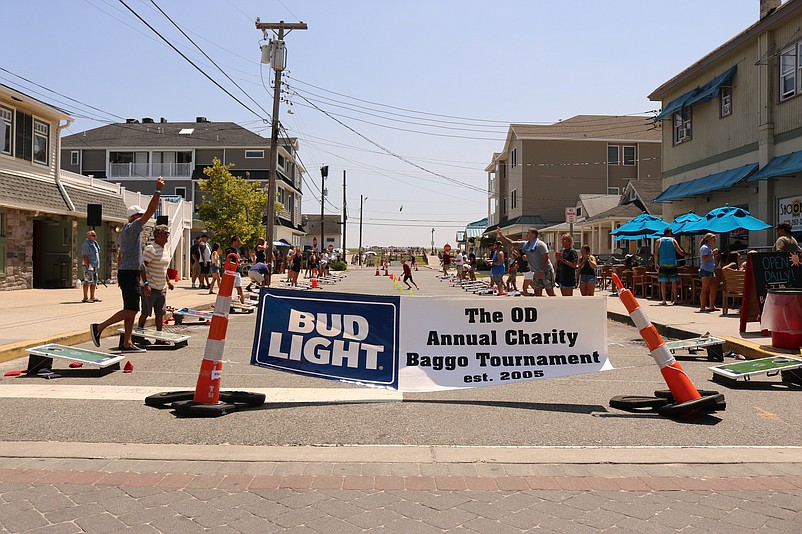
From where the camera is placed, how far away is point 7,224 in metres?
22.3

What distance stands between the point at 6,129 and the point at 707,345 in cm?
2155

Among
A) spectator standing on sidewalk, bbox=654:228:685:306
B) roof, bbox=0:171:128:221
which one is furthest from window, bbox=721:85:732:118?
roof, bbox=0:171:128:221

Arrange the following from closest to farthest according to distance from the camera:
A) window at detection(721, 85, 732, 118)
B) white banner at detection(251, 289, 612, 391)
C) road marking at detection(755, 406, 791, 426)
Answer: road marking at detection(755, 406, 791, 426), white banner at detection(251, 289, 612, 391), window at detection(721, 85, 732, 118)

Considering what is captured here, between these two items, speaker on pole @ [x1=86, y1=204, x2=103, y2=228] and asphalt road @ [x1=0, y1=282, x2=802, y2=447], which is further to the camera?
speaker on pole @ [x1=86, y1=204, x2=103, y2=228]

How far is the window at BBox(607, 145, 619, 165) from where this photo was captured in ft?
175

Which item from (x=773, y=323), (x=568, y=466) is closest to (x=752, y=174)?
(x=773, y=323)

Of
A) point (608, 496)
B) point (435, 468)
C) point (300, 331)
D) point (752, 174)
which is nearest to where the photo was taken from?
point (608, 496)

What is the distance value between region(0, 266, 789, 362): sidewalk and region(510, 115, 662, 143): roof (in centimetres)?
3515

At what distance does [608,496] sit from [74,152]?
60866mm

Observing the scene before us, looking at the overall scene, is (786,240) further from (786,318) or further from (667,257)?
(786,318)

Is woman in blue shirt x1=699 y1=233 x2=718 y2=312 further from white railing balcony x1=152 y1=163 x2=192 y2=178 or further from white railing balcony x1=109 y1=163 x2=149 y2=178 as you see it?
white railing balcony x1=109 y1=163 x2=149 y2=178

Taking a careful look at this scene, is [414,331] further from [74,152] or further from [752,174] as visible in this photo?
[74,152]

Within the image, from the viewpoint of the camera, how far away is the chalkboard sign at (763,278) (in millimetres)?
Answer: 11961

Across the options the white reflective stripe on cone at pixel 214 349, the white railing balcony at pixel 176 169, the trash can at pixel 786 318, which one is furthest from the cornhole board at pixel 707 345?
the white railing balcony at pixel 176 169
